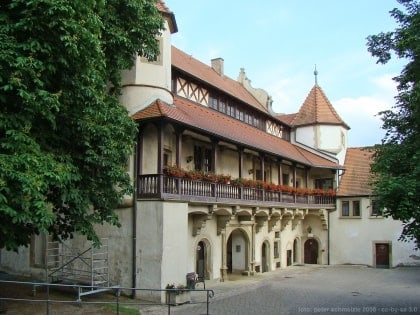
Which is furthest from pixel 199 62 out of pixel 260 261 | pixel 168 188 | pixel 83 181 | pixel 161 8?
pixel 83 181

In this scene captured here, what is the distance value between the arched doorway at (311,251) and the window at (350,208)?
116 inches

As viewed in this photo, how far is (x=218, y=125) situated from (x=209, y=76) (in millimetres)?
6435

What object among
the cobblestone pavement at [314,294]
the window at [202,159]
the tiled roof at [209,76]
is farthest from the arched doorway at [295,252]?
the window at [202,159]

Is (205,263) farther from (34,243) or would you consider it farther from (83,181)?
(83,181)

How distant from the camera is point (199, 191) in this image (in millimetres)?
18469

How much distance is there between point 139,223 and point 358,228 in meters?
20.3

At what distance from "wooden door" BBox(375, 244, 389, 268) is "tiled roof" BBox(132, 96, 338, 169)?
6238 mm

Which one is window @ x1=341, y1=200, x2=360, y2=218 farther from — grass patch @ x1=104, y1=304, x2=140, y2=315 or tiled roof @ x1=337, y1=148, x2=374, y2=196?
grass patch @ x1=104, y1=304, x2=140, y2=315

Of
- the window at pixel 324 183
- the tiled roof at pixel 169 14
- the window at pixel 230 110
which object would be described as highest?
the tiled roof at pixel 169 14

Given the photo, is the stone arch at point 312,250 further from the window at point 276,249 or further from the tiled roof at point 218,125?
the tiled roof at point 218,125

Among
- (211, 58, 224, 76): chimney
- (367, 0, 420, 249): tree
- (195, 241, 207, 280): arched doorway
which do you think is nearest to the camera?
(367, 0, 420, 249): tree

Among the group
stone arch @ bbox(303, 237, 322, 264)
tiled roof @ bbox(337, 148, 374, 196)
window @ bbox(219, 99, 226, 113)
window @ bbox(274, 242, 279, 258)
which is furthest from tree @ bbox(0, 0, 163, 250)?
stone arch @ bbox(303, 237, 322, 264)

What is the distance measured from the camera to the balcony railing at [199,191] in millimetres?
16766

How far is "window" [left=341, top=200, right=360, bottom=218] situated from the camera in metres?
32.7
